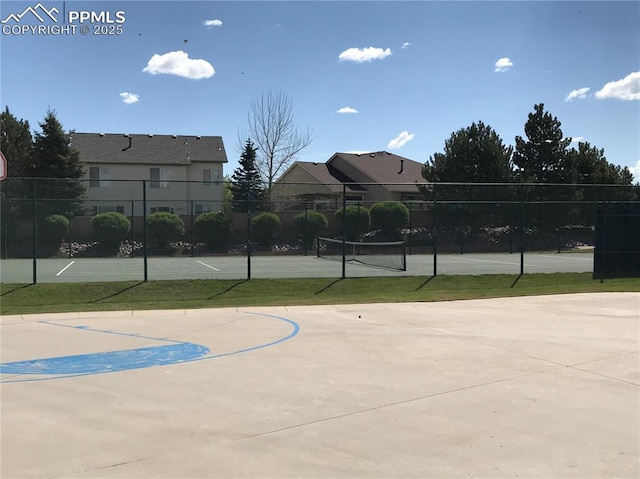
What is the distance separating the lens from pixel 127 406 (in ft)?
16.7

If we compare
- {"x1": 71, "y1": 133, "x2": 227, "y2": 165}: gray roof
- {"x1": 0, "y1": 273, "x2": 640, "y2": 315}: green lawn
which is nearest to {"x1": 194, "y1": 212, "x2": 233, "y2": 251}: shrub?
{"x1": 0, "y1": 273, "x2": 640, "y2": 315}: green lawn

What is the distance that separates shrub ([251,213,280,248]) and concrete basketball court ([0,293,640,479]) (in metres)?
19.3

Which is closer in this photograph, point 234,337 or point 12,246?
point 234,337

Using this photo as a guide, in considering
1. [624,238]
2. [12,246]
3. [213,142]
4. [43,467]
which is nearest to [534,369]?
[43,467]

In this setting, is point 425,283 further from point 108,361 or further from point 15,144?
point 15,144

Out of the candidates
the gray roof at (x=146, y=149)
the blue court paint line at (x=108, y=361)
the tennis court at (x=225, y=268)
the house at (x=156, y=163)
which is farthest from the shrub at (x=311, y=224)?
the blue court paint line at (x=108, y=361)

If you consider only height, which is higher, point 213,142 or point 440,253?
point 213,142

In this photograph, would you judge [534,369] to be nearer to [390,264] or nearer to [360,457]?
[360,457]

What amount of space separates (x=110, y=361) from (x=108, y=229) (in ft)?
69.9

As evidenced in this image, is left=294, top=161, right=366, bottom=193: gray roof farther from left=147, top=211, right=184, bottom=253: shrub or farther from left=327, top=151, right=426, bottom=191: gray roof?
left=147, top=211, right=184, bottom=253: shrub

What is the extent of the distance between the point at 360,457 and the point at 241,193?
43157 mm

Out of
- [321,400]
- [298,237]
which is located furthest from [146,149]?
[321,400]

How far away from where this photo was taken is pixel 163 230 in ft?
90.4

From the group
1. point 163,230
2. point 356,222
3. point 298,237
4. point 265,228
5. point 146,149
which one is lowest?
point 298,237
